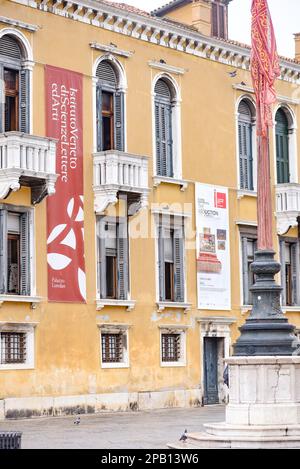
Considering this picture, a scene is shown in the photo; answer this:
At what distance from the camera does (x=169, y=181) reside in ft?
104

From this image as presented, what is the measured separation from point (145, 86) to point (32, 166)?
19.1 feet

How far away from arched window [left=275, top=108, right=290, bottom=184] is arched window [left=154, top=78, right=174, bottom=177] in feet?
16.6

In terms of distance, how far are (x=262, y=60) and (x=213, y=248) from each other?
13248mm

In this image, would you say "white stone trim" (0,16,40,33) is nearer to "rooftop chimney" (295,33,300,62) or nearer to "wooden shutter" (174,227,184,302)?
"wooden shutter" (174,227,184,302)

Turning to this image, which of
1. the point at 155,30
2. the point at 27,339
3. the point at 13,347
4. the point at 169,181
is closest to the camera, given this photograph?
the point at 13,347

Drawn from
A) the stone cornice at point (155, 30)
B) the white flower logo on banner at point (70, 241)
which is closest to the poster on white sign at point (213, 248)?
the stone cornice at point (155, 30)

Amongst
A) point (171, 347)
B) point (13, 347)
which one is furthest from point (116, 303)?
point (13, 347)

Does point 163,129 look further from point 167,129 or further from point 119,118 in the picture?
point 119,118

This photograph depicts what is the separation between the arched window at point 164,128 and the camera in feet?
104

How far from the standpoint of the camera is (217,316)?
109 feet

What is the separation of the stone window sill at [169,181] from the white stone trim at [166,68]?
3023mm

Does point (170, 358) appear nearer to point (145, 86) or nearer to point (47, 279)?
point (47, 279)

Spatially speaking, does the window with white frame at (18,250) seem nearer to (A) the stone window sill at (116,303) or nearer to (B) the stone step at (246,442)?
(A) the stone window sill at (116,303)
